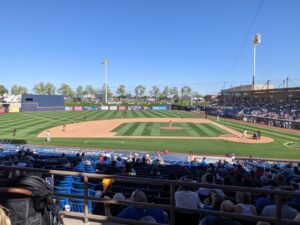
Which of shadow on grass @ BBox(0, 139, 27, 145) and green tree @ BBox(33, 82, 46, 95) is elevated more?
green tree @ BBox(33, 82, 46, 95)

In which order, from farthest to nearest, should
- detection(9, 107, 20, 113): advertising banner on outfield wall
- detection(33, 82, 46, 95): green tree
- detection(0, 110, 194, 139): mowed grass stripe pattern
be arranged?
1. detection(33, 82, 46, 95): green tree
2. detection(9, 107, 20, 113): advertising banner on outfield wall
3. detection(0, 110, 194, 139): mowed grass stripe pattern

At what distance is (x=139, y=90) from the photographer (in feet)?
627

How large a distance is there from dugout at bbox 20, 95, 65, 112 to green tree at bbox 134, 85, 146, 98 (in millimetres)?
104538

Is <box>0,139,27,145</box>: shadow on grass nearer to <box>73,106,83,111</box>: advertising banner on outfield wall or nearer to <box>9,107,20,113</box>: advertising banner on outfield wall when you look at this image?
<box>9,107,20,113</box>: advertising banner on outfield wall

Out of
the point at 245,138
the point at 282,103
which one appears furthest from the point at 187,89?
the point at 245,138

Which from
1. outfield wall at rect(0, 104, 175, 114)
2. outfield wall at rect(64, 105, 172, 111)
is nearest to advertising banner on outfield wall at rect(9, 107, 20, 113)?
outfield wall at rect(0, 104, 175, 114)

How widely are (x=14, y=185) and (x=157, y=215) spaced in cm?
264

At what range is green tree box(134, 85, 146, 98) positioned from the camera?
625 feet

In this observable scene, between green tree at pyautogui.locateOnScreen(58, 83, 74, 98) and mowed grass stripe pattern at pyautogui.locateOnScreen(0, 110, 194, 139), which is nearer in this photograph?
mowed grass stripe pattern at pyautogui.locateOnScreen(0, 110, 194, 139)

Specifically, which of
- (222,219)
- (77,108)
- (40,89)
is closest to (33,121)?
(77,108)

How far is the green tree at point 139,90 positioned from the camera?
190 metres

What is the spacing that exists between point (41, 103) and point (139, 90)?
111 m

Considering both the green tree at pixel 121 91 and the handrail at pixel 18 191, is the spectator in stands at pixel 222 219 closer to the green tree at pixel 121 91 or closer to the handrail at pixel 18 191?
the handrail at pixel 18 191

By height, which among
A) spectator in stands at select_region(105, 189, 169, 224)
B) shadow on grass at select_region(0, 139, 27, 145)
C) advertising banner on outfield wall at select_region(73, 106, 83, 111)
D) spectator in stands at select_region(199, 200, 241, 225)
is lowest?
shadow on grass at select_region(0, 139, 27, 145)
